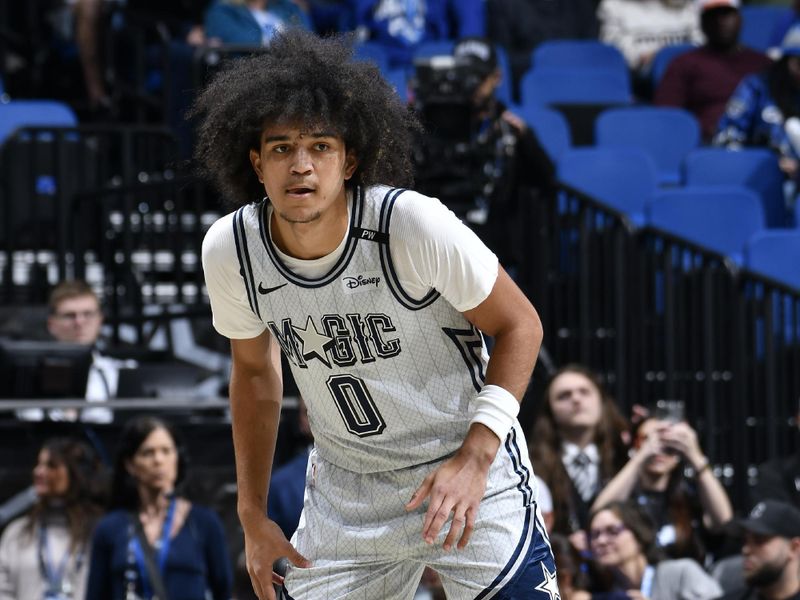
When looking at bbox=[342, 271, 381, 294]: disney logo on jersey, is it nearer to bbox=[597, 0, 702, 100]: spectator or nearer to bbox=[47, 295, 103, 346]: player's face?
bbox=[47, 295, 103, 346]: player's face

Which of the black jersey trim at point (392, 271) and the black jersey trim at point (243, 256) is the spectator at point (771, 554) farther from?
the black jersey trim at point (243, 256)

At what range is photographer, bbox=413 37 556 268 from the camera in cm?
845

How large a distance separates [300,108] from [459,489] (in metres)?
0.94

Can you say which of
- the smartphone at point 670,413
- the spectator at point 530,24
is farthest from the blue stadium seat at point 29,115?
the smartphone at point 670,413

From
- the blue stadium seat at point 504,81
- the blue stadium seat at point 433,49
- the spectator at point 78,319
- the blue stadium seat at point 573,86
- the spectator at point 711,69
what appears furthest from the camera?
the blue stadium seat at point 573,86

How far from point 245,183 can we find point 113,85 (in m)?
7.93

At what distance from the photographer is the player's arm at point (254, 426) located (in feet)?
13.2

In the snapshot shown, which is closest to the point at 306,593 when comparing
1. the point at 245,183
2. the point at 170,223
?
the point at 245,183

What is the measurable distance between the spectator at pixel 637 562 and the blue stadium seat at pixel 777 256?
3.04m

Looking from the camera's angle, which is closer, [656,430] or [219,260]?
[219,260]

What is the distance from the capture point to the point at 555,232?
8609mm

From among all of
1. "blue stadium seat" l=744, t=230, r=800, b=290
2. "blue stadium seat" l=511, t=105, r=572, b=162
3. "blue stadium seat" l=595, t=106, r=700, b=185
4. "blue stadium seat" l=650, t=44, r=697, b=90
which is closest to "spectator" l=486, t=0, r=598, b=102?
"blue stadium seat" l=650, t=44, r=697, b=90

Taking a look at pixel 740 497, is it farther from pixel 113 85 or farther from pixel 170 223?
pixel 113 85

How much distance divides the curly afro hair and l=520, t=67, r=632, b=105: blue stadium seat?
25.7ft
